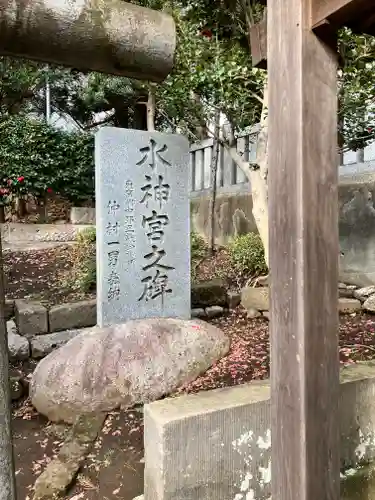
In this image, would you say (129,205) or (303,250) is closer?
(303,250)

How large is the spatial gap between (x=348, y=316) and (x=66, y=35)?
473 cm

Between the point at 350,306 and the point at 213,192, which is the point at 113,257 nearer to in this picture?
the point at 350,306

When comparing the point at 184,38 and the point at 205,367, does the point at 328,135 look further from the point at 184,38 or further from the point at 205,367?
the point at 184,38

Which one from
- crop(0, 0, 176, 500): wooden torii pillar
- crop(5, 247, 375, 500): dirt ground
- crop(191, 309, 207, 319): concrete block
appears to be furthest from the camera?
crop(191, 309, 207, 319): concrete block

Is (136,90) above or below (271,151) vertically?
above

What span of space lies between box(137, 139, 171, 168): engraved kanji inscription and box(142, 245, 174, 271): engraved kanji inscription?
0.90 m

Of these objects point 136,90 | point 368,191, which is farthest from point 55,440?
point 136,90

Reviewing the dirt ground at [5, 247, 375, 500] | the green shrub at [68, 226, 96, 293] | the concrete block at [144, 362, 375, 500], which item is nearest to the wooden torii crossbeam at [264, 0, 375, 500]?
the concrete block at [144, 362, 375, 500]

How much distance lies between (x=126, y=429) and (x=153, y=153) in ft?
8.86

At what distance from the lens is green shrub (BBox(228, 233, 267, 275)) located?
6028mm

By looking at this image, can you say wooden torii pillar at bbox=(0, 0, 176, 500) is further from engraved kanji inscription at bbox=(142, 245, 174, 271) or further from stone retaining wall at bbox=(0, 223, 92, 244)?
stone retaining wall at bbox=(0, 223, 92, 244)

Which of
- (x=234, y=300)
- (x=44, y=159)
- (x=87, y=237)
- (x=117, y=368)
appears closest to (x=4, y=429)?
(x=117, y=368)

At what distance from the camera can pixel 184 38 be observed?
5016 millimetres

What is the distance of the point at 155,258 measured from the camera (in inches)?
173
